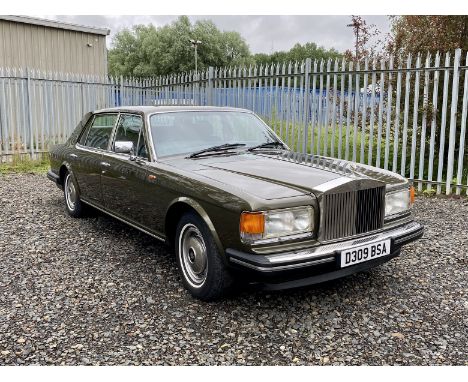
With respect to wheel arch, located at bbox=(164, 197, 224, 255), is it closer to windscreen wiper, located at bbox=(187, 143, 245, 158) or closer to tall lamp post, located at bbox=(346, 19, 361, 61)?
windscreen wiper, located at bbox=(187, 143, 245, 158)

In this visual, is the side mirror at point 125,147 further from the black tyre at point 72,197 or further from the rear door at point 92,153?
the black tyre at point 72,197

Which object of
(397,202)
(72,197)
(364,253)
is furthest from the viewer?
(72,197)

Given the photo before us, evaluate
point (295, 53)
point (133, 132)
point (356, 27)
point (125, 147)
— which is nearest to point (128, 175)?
point (125, 147)

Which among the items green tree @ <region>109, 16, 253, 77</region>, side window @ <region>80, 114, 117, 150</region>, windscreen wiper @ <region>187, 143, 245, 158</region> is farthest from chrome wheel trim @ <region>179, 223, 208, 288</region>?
green tree @ <region>109, 16, 253, 77</region>

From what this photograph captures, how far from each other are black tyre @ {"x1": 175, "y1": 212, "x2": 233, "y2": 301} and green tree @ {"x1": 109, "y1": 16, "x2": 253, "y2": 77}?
45317 millimetres

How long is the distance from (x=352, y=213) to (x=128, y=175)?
2292 millimetres

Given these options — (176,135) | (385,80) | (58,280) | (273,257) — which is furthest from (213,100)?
(273,257)

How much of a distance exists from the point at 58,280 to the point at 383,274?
9.90ft

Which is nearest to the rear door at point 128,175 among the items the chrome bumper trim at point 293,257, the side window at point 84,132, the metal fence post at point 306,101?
the side window at point 84,132

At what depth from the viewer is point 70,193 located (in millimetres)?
6328

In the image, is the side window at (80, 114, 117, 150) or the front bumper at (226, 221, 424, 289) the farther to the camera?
the side window at (80, 114, 117, 150)

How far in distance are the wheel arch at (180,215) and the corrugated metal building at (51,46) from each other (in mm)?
14328

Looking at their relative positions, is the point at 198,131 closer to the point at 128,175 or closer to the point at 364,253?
the point at 128,175

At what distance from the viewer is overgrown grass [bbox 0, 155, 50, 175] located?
10.5 m
